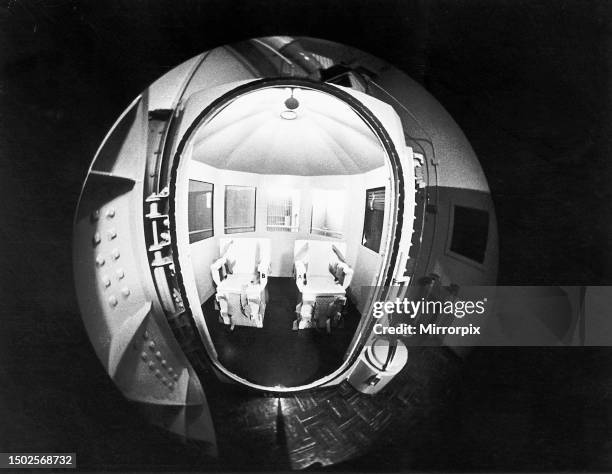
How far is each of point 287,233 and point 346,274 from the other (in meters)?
0.16

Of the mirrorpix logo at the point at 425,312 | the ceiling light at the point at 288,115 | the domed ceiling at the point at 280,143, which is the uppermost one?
the ceiling light at the point at 288,115

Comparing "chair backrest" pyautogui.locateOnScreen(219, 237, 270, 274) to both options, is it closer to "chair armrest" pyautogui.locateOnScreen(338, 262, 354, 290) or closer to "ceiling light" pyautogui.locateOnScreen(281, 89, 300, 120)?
"chair armrest" pyautogui.locateOnScreen(338, 262, 354, 290)

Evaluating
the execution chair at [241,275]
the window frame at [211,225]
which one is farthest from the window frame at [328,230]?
the window frame at [211,225]

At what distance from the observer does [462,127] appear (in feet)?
2.99

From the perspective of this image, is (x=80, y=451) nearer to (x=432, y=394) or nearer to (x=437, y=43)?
(x=432, y=394)

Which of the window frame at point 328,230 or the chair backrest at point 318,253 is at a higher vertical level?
the window frame at point 328,230

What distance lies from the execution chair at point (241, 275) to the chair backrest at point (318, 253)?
7 cm

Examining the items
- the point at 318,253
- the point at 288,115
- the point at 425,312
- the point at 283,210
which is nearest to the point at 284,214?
the point at 283,210

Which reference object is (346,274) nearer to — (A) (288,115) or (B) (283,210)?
(B) (283,210)

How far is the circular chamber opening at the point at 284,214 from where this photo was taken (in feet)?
2.66

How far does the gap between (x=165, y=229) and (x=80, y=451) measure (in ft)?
2.03

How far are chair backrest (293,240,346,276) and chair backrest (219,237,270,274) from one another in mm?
74

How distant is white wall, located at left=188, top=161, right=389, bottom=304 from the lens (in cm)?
81

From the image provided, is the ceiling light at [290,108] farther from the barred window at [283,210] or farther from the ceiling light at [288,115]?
the barred window at [283,210]
